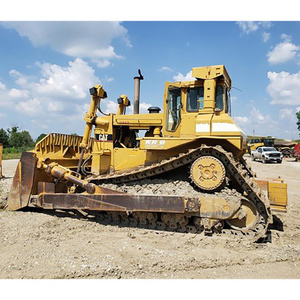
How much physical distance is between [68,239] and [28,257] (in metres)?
0.95

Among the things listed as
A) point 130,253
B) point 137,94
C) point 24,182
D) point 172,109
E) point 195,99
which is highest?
point 137,94

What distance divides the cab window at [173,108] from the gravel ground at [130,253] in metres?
2.55

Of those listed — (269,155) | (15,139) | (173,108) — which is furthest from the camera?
(15,139)

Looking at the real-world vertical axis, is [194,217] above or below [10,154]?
below

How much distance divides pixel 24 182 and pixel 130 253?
11.8 ft

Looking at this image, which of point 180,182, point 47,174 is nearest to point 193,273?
point 180,182

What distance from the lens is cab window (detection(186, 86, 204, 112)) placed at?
6160mm

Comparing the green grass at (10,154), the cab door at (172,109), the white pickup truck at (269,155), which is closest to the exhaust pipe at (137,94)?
the cab door at (172,109)

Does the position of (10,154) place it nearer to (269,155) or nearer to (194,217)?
(269,155)

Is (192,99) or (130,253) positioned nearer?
(130,253)

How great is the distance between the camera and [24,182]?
665 cm

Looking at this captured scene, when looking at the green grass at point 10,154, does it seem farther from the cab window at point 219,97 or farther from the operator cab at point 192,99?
the cab window at point 219,97

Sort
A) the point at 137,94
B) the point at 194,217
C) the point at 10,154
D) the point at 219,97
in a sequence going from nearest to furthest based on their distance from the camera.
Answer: the point at 194,217, the point at 219,97, the point at 137,94, the point at 10,154

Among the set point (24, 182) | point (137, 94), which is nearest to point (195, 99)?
point (137, 94)
